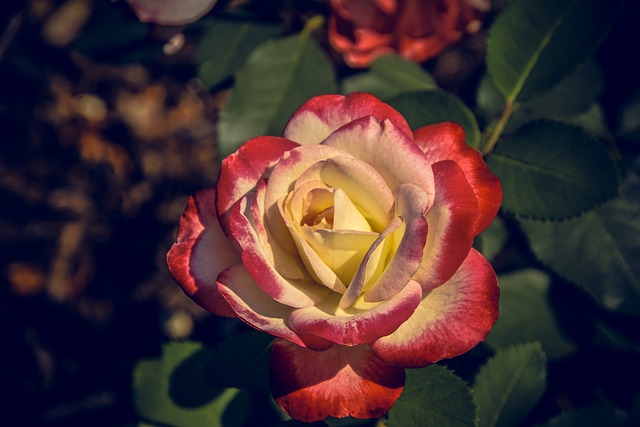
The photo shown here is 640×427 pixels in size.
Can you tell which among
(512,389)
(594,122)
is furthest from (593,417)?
(594,122)

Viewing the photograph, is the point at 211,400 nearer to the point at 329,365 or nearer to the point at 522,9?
the point at 329,365

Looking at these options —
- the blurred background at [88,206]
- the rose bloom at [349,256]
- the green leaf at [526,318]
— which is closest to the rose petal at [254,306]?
the rose bloom at [349,256]

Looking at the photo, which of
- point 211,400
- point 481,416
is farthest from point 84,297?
point 481,416

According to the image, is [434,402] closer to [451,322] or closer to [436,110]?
[451,322]

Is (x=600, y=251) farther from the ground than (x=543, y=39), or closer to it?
closer to it

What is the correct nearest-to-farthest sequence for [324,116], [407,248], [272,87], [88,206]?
[407,248] → [324,116] → [272,87] → [88,206]

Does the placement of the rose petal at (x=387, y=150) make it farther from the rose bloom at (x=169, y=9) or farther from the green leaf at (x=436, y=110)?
the rose bloom at (x=169, y=9)
